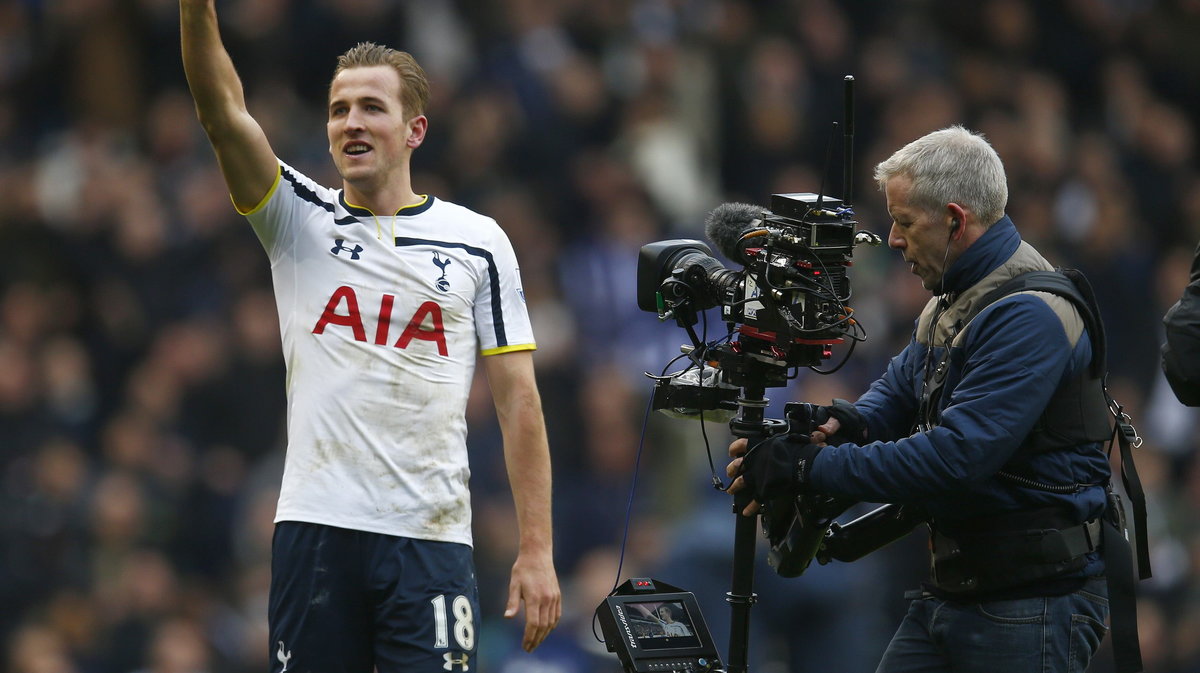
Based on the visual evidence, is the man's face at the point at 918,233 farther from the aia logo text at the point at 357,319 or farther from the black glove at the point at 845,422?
the aia logo text at the point at 357,319

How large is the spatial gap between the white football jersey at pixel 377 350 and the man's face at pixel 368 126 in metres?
0.12

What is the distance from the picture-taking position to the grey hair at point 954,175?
3.98 m

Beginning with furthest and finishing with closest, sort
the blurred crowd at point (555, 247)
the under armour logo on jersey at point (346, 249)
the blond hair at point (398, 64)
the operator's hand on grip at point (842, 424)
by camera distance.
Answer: the blurred crowd at point (555, 247)
the operator's hand on grip at point (842, 424)
the blond hair at point (398, 64)
the under armour logo on jersey at point (346, 249)

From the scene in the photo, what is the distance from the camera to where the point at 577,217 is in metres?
8.48

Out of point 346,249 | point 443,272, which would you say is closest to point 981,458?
point 443,272

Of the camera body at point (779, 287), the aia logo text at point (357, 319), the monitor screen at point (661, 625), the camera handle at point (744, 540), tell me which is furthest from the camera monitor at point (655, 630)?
the aia logo text at point (357, 319)

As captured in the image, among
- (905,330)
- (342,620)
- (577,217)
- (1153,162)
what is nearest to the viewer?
(342,620)

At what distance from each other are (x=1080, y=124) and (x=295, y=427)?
7.53 meters

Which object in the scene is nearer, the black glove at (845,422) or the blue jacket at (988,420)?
the blue jacket at (988,420)

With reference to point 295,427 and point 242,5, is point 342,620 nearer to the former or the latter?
point 295,427

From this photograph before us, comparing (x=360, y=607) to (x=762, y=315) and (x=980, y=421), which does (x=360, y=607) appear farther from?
(x=980, y=421)

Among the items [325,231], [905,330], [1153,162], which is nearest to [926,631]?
[325,231]

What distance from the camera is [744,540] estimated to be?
13.2 ft

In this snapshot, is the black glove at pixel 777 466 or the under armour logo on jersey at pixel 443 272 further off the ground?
the under armour logo on jersey at pixel 443 272
